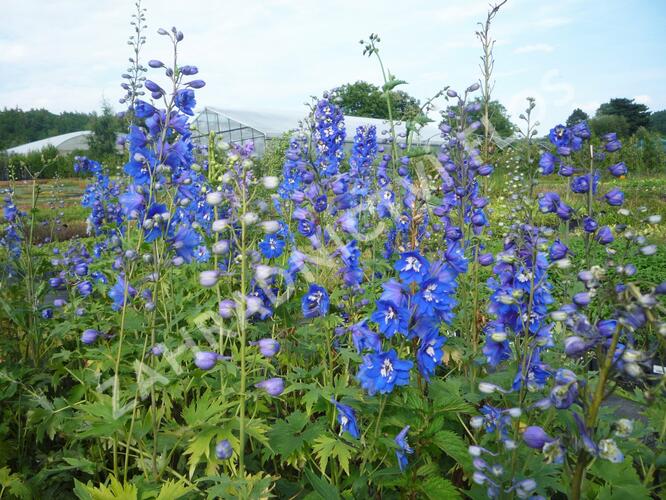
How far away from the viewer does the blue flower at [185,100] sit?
7.45ft

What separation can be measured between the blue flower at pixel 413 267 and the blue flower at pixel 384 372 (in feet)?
0.90

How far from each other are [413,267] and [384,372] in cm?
40

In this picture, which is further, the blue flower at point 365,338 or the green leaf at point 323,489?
the blue flower at point 365,338

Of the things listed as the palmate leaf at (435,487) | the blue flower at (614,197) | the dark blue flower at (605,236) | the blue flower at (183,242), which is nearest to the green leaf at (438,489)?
the palmate leaf at (435,487)

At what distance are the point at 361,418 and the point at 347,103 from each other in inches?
1867

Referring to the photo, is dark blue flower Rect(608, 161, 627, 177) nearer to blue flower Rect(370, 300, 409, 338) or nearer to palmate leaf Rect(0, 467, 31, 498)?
blue flower Rect(370, 300, 409, 338)

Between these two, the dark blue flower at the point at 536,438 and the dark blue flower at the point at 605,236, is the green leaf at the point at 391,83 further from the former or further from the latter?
the dark blue flower at the point at 536,438

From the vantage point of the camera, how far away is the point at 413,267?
1.80 meters

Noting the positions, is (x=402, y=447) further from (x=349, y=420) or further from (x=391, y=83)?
(x=391, y=83)

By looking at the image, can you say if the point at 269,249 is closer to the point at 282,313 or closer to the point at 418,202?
the point at 282,313

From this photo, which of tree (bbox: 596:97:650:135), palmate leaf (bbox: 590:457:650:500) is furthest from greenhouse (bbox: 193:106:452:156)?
tree (bbox: 596:97:650:135)

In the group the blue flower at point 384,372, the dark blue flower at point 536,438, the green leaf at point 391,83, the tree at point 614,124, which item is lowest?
the blue flower at point 384,372

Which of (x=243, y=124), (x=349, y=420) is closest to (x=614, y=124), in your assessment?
(x=243, y=124)

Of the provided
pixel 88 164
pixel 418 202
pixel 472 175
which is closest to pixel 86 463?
pixel 418 202
